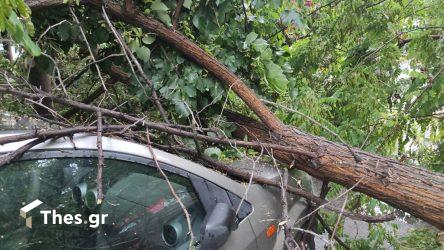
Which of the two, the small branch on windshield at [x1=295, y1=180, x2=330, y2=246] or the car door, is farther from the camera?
the small branch on windshield at [x1=295, y1=180, x2=330, y2=246]

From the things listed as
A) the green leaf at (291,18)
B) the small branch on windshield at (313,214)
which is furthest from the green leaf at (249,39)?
the small branch on windshield at (313,214)

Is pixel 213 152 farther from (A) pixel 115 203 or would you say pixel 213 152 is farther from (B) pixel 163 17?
(B) pixel 163 17

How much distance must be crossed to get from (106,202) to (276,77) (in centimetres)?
198

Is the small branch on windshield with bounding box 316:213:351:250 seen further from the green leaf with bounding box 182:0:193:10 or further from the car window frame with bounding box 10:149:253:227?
the green leaf with bounding box 182:0:193:10

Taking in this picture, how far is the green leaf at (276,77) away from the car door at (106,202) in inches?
58.0

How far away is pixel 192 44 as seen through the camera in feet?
11.7

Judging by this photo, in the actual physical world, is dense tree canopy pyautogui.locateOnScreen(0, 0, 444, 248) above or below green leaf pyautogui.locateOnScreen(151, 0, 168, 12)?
below

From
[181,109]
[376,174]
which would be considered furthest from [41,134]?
[376,174]

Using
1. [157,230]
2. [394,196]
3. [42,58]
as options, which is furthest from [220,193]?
[42,58]

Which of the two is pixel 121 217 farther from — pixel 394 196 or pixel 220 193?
pixel 394 196

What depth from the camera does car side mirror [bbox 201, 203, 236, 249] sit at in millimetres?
2205

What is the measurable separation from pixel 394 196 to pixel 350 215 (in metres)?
0.28

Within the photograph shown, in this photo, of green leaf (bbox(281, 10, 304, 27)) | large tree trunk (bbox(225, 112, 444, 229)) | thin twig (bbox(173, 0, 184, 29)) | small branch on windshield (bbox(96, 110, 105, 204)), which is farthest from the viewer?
green leaf (bbox(281, 10, 304, 27))

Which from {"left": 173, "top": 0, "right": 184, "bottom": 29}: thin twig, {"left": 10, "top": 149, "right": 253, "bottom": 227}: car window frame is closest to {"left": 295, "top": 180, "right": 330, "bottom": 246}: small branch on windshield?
{"left": 10, "top": 149, "right": 253, "bottom": 227}: car window frame
